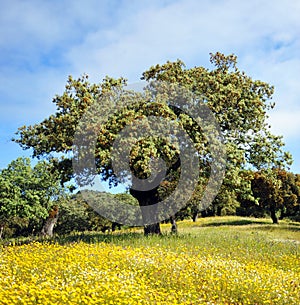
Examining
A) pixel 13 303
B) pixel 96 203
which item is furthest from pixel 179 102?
pixel 96 203

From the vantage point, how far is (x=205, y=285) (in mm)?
10117

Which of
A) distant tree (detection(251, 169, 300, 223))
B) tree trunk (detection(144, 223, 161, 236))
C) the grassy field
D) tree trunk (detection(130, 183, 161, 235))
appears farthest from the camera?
distant tree (detection(251, 169, 300, 223))

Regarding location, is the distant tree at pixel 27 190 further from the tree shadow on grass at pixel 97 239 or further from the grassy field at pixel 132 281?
the grassy field at pixel 132 281

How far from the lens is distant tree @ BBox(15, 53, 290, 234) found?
19516 millimetres

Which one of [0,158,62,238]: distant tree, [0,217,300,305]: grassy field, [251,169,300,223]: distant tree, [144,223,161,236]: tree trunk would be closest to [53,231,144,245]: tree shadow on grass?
[144,223,161,236]: tree trunk

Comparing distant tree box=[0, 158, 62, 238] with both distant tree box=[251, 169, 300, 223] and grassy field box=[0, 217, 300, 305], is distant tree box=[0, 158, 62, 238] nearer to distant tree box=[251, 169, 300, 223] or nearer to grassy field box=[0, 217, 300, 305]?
distant tree box=[251, 169, 300, 223]

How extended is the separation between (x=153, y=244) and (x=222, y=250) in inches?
128

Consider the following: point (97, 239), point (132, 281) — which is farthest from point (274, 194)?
point (132, 281)

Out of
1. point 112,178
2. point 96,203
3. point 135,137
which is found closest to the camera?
point 135,137

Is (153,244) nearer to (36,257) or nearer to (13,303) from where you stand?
(36,257)

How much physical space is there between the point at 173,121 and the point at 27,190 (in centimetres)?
2819

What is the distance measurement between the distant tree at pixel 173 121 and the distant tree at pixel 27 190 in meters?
A: 19.0

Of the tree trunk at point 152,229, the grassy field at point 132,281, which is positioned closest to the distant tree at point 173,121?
the tree trunk at point 152,229

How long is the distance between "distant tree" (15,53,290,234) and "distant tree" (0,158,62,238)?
1902 centimetres
